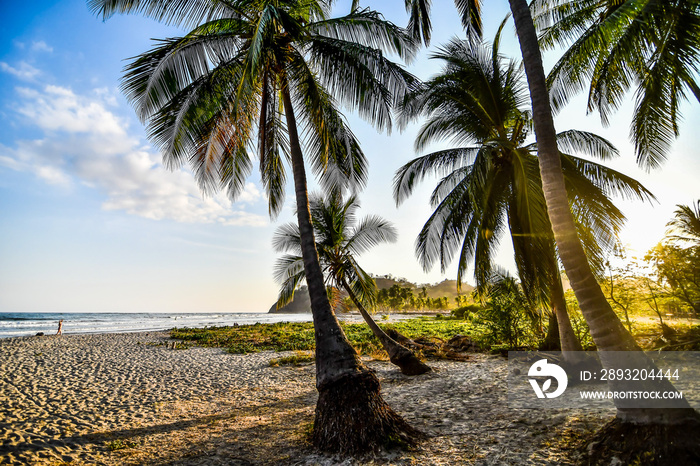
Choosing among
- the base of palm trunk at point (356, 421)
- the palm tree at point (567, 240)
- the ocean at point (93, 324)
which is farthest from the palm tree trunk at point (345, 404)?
the ocean at point (93, 324)

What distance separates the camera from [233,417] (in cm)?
664

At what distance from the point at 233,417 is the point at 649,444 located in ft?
21.9

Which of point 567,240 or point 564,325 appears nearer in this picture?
point 567,240

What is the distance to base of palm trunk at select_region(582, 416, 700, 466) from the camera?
2.87 m

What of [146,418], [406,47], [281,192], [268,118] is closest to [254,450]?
[146,418]

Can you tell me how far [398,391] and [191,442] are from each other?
14.9ft

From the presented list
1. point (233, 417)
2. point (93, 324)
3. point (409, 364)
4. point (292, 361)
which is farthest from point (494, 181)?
point (93, 324)

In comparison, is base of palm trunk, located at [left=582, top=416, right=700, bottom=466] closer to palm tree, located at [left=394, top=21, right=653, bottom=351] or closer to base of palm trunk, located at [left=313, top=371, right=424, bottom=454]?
base of palm trunk, located at [left=313, top=371, right=424, bottom=454]

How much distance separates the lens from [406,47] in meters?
6.74

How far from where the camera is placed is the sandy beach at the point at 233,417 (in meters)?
4.25

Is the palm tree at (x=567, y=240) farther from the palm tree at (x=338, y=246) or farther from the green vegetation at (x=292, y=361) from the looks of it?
the green vegetation at (x=292, y=361)

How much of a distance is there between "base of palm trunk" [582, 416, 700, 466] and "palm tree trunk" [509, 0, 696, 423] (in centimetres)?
7

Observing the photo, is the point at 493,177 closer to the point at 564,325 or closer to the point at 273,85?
the point at 564,325

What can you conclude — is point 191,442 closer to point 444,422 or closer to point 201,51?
point 444,422
